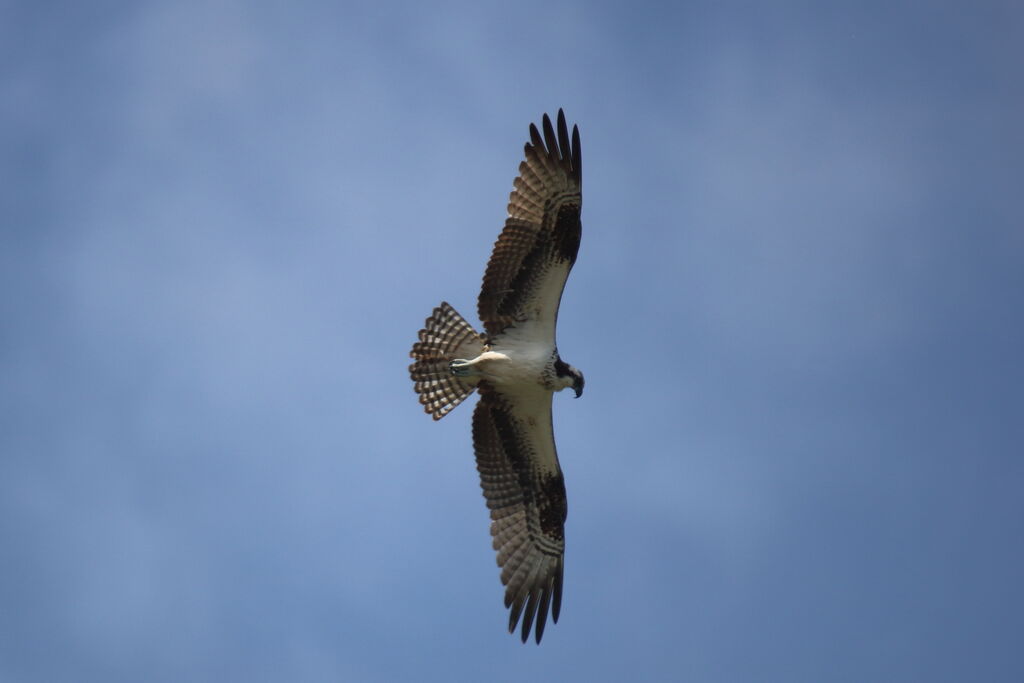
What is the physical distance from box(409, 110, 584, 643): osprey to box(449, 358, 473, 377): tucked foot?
0.5 inches

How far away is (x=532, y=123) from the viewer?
11664 mm

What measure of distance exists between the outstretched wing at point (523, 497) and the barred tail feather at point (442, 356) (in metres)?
0.32

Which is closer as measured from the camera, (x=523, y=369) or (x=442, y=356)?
(x=523, y=369)

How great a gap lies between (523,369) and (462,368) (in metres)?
0.67

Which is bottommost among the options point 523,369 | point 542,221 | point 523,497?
Answer: point 523,497

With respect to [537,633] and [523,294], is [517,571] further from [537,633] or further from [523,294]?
[523,294]

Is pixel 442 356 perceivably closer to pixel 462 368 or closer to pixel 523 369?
pixel 462 368

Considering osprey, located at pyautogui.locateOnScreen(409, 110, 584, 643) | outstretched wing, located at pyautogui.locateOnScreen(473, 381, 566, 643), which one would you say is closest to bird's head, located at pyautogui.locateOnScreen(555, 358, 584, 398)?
osprey, located at pyautogui.locateOnScreen(409, 110, 584, 643)

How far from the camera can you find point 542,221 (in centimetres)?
1152

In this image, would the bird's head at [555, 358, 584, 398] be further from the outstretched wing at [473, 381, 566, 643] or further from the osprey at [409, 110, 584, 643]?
the outstretched wing at [473, 381, 566, 643]

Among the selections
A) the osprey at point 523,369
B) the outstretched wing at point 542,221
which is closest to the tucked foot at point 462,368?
the osprey at point 523,369

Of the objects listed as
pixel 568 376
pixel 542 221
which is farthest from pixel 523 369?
pixel 542 221

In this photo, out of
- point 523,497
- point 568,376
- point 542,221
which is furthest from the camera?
point 523,497

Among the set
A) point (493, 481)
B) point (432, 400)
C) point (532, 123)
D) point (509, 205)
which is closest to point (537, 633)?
point (493, 481)
